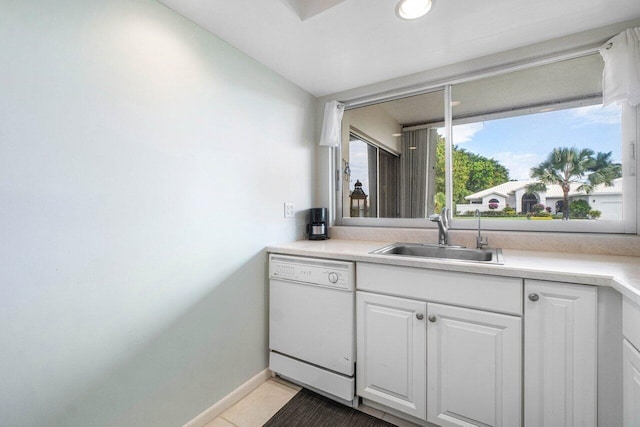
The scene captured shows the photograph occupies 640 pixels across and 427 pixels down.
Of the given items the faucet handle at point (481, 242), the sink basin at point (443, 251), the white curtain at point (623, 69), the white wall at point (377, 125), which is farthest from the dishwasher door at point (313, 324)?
the white curtain at point (623, 69)

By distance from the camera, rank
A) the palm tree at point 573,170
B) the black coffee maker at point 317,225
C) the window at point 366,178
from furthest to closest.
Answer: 1. the window at point 366,178
2. the black coffee maker at point 317,225
3. the palm tree at point 573,170

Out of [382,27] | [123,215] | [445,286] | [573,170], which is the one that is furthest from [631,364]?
[123,215]

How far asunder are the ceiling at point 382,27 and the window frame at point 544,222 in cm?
13

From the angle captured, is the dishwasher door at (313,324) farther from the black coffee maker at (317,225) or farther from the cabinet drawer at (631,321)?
the cabinet drawer at (631,321)

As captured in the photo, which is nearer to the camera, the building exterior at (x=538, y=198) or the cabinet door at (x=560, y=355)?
the cabinet door at (x=560, y=355)

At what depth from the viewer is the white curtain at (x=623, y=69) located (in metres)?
1.38

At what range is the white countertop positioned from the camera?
1029mm

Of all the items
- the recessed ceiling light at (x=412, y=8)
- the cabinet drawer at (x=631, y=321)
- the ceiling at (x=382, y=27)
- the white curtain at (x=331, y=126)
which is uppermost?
the ceiling at (x=382, y=27)

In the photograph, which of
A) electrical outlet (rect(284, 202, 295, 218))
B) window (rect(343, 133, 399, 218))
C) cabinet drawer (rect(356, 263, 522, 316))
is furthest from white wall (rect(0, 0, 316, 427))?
window (rect(343, 133, 399, 218))

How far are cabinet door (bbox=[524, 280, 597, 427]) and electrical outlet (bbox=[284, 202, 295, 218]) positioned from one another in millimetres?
1488

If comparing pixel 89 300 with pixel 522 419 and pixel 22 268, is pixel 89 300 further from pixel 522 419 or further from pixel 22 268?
pixel 522 419

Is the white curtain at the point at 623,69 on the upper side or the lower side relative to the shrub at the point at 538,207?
upper

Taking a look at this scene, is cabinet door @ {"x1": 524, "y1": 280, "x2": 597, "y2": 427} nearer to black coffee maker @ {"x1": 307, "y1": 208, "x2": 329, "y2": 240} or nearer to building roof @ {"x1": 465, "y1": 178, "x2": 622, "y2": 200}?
building roof @ {"x1": 465, "y1": 178, "x2": 622, "y2": 200}

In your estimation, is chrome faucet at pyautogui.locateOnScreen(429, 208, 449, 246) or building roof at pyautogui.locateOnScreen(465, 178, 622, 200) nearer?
building roof at pyautogui.locateOnScreen(465, 178, 622, 200)
